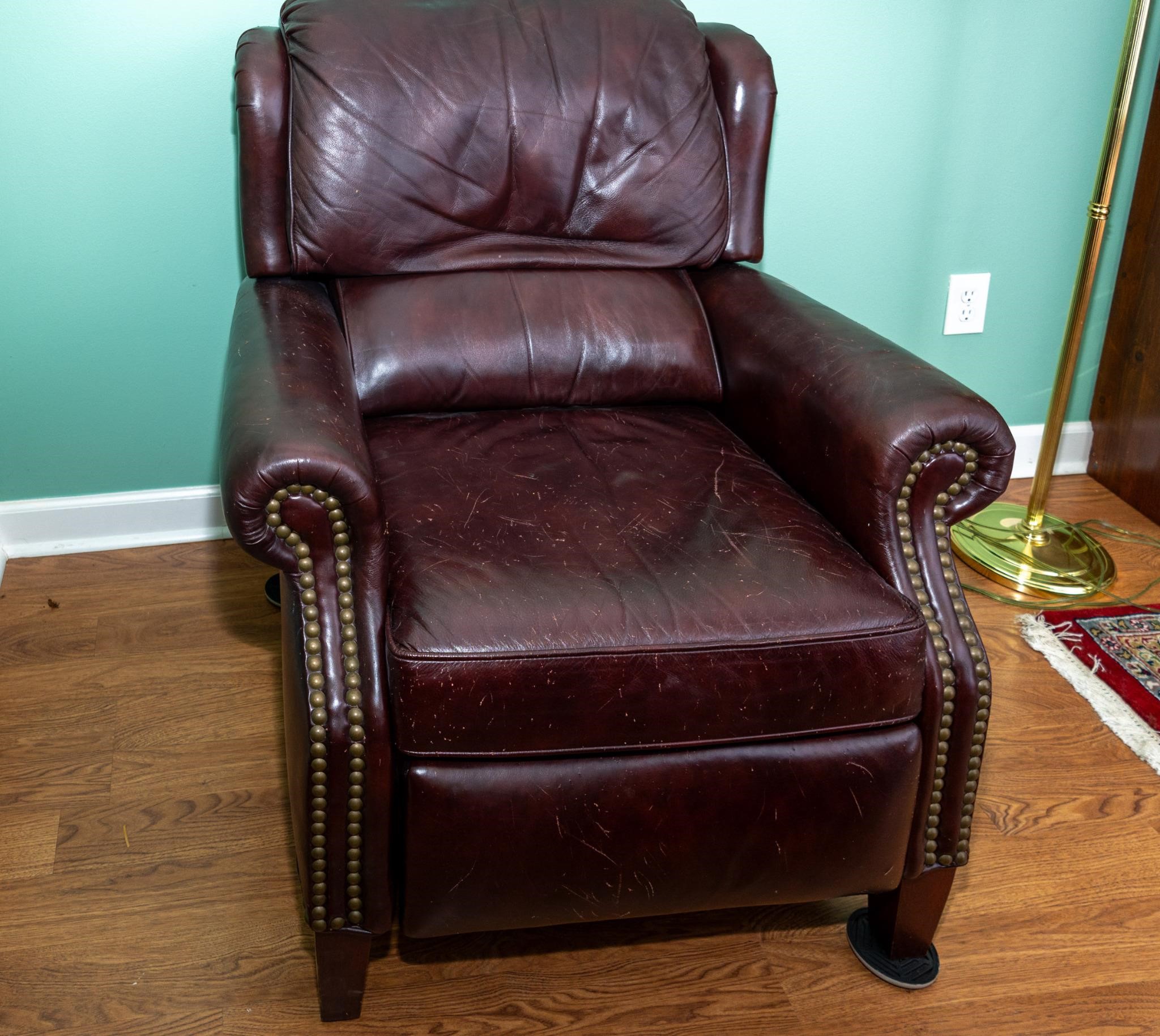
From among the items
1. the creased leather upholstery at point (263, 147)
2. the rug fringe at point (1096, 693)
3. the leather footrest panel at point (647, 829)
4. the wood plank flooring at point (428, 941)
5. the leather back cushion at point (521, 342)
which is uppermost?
the creased leather upholstery at point (263, 147)

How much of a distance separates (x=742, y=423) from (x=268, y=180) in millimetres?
706

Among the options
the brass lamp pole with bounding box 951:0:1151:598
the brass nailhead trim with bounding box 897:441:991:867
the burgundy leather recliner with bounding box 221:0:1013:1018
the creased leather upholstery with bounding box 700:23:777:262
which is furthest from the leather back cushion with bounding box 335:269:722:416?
the brass lamp pole with bounding box 951:0:1151:598

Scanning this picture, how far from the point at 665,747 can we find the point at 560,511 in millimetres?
293

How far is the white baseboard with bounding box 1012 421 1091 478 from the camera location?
7.73 feet

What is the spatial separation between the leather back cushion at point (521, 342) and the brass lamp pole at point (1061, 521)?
702mm

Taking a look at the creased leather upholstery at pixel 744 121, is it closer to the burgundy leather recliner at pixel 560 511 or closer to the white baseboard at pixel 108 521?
the burgundy leather recliner at pixel 560 511

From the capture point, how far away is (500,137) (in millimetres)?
1581

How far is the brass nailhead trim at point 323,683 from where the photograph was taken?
1.05 metres

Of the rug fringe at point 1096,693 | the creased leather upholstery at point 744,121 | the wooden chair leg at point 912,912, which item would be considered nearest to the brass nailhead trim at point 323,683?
the wooden chair leg at point 912,912

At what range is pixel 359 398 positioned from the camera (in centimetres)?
150

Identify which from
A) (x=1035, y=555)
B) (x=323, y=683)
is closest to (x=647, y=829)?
(x=323, y=683)

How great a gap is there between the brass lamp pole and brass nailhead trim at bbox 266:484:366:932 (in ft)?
4.14

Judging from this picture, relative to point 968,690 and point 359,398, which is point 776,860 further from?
point 359,398

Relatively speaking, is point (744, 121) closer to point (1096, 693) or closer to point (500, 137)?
point (500, 137)
